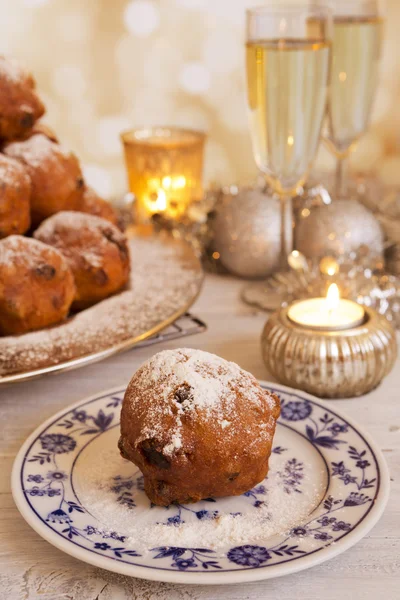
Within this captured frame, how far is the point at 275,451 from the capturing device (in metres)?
0.78

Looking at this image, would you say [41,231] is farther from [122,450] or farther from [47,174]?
[122,450]

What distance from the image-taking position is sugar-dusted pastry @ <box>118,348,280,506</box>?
2.20ft

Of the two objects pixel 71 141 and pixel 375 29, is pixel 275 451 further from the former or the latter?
pixel 71 141

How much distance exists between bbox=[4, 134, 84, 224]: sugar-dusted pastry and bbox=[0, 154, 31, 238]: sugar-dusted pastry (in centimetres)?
4

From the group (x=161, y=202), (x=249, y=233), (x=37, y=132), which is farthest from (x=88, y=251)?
(x=161, y=202)

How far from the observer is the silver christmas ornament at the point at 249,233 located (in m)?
1.34

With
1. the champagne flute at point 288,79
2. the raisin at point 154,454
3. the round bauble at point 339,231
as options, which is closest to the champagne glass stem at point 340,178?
the round bauble at point 339,231

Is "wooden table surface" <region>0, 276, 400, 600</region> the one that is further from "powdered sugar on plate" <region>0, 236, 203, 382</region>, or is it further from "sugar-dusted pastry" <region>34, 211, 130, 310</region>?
"sugar-dusted pastry" <region>34, 211, 130, 310</region>

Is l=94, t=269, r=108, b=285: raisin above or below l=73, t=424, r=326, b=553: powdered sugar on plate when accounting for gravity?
above

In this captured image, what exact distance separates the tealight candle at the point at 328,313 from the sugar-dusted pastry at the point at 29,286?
0.32 m

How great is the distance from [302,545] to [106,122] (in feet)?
5.34

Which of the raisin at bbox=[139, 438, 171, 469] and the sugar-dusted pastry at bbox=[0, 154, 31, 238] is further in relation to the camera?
the sugar-dusted pastry at bbox=[0, 154, 31, 238]

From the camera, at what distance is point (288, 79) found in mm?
1159

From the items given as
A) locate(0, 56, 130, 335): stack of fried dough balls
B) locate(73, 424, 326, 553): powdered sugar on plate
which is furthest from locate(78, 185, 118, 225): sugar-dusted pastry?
locate(73, 424, 326, 553): powdered sugar on plate
